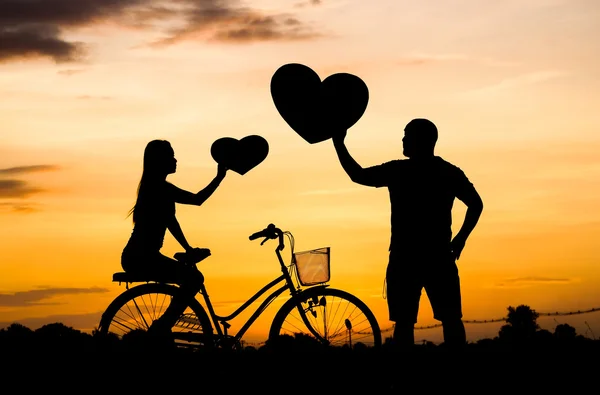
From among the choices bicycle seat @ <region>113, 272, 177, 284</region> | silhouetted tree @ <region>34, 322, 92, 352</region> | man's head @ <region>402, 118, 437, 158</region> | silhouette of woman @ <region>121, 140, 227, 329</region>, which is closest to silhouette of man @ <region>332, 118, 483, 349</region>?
man's head @ <region>402, 118, 437, 158</region>

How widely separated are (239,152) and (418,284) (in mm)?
3247

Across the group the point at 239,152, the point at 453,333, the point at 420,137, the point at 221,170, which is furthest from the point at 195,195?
the point at 453,333

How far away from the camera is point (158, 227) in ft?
32.5

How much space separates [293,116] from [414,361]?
10.0 ft

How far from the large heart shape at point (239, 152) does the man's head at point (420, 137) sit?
290cm

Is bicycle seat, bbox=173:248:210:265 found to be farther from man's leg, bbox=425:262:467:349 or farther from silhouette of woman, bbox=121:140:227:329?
man's leg, bbox=425:262:467:349

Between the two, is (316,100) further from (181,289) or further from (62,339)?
(62,339)

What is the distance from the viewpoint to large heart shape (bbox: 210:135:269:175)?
35.8 ft

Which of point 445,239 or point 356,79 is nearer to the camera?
point 445,239

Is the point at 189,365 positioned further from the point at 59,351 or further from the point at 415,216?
the point at 415,216

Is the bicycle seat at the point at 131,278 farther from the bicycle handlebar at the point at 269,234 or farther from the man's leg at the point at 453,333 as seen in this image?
the man's leg at the point at 453,333

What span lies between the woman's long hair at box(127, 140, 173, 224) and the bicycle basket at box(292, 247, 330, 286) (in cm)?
187

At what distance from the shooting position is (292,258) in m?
10.4

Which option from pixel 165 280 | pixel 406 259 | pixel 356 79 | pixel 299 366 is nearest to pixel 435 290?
pixel 406 259
